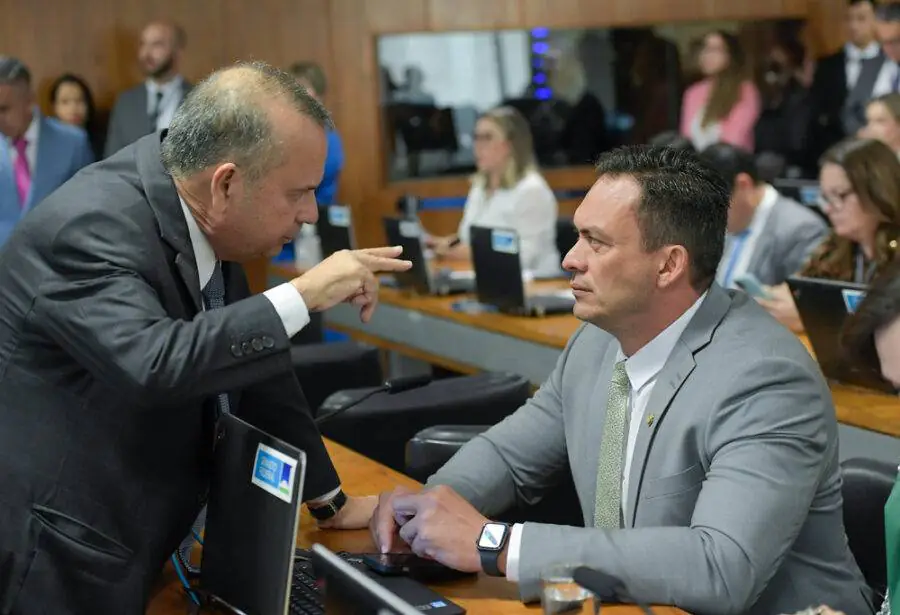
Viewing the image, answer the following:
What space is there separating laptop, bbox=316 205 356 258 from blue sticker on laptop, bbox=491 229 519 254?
119 centimetres

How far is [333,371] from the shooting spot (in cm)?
408

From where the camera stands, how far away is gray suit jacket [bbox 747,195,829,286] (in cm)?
496

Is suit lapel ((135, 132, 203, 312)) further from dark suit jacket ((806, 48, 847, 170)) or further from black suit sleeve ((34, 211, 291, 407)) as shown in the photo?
dark suit jacket ((806, 48, 847, 170))

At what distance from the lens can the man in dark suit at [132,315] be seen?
6.14 feet

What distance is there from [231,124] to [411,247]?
11.2ft

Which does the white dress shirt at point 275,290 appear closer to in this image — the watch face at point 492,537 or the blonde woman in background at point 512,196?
the watch face at point 492,537

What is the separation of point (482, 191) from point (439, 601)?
4.86 metres

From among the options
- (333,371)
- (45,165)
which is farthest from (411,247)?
(45,165)

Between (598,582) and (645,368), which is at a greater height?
(645,368)

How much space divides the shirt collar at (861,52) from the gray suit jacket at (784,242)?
2956 mm

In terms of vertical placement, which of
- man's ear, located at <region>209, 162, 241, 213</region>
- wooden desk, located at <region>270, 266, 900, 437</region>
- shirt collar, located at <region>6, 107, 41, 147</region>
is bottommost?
wooden desk, located at <region>270, 266, 900, 437</region>

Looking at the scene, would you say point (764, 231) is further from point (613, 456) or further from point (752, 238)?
point (613, 456)

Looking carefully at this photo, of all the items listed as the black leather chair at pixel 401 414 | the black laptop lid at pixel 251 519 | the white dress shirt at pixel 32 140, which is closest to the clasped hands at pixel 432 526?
the black laptop lid at pixel 251 519

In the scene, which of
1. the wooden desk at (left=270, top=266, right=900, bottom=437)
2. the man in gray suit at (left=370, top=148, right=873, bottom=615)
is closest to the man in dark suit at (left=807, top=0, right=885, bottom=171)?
the wooden desk at (left=270, top=266, right=900, bottom=437)
